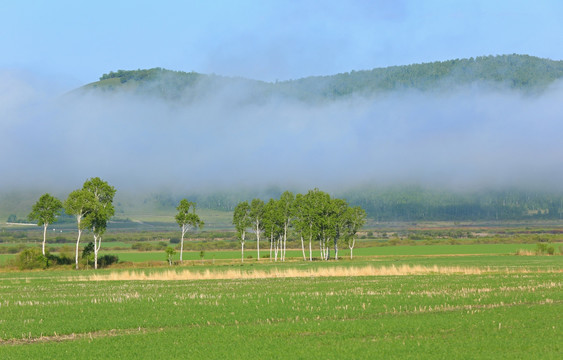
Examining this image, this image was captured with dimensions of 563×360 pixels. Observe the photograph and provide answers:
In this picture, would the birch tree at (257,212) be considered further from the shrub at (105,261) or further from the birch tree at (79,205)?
the birch tree at (79,205)

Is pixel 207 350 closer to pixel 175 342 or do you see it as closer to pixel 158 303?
pixel 175 342

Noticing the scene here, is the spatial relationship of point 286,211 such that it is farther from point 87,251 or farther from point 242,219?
point 87,251

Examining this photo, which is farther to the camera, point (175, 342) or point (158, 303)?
point (158, 303)

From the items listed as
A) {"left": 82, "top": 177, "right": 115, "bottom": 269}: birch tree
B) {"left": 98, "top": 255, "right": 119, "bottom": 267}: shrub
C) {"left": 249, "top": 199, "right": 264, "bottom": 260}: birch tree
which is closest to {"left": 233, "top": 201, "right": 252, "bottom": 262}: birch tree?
{"left": 249, "top": 199, "right": 264, "bottom": 260}: birch tree

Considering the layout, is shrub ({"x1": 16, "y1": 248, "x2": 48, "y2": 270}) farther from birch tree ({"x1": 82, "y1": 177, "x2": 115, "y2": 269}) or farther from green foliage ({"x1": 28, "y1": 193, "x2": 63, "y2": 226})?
birch tree ({"x1": 82, "y1": 177, "x2": 115, "y2": 269})

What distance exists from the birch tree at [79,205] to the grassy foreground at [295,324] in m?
51.2

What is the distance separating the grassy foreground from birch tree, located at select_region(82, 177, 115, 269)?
52.0 metres

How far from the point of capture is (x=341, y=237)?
131m

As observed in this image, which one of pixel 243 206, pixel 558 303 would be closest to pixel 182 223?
pixel 243 206

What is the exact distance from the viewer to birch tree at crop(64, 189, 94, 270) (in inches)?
3681

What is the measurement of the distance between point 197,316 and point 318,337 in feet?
27.7

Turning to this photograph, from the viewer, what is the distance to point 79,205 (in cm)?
9356

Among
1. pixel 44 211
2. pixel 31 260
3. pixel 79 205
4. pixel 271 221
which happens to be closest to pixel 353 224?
pixel 271 221

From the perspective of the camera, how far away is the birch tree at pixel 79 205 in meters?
93.5
